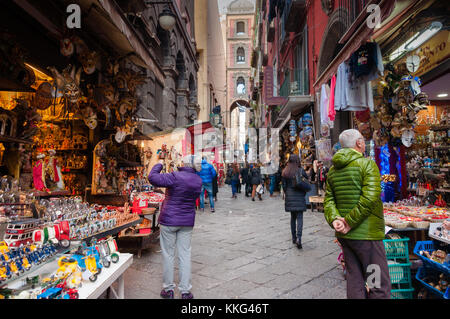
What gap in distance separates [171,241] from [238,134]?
250 ft

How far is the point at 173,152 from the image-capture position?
1055 cm

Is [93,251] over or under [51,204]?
under

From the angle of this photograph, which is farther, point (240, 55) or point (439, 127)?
point (240, 55)

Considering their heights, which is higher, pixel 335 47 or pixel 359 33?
pixel 335 47

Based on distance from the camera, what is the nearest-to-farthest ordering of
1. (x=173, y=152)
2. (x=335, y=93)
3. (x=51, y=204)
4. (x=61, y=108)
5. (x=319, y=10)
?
(x=51, y=204)
(x=335, y=93)
(x=61, y=108)
(x=319, y=10)
(x=173, y=152)

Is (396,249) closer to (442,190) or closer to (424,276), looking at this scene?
(424,276)

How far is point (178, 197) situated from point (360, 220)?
6.33 feet

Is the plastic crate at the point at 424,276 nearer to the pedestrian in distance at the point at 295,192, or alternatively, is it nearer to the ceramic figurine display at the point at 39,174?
the pedestrian in distance at the point at 295,192

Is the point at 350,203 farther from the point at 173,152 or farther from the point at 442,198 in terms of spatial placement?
the point at 173,152

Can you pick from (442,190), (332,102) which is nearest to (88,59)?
(332,102)

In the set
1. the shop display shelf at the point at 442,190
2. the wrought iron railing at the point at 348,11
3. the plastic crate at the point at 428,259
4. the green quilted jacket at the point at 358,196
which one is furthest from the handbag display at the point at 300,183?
the wrought iron railing at the point at 348,11

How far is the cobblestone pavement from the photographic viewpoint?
3520 mm

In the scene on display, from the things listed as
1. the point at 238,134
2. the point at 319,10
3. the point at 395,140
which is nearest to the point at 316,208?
the point at 395,140

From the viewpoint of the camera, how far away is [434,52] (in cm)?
526
